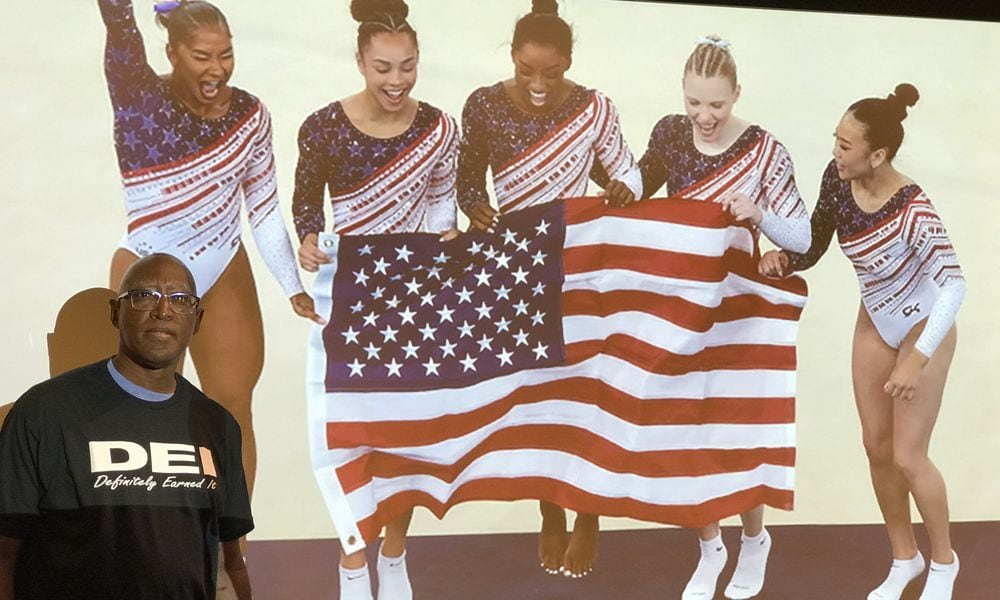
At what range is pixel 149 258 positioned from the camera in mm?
1755

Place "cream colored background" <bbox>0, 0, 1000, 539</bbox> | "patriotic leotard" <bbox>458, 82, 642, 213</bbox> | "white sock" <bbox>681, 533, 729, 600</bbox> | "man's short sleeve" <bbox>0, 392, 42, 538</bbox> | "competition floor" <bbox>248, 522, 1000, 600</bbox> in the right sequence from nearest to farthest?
1. "man's short sleeve" <bbox>0, 392, 42, 538</bbox>
2. "cream colored background" <bbox>0, 0, 1000, 539</bbox>
3. "competition floor" <bbox>248, 522, 1000, 600</bbox>
4. "patriotic leotard" <bbox>458, 82, 642, 213</bbox>
5. "white sock" <bbox>681, 533, 729, 600</bbox>

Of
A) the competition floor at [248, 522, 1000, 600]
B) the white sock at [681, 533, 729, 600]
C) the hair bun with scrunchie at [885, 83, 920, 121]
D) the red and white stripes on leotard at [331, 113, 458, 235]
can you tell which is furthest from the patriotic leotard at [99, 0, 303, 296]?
the hair bun with scrunchie at [885, 83, 920, 121]

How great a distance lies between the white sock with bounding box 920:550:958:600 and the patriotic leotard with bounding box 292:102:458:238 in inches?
69.5

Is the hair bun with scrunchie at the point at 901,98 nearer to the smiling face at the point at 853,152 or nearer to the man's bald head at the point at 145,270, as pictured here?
the smiling face at the point at 853,152

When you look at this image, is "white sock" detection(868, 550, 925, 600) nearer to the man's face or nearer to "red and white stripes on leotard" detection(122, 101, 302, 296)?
"red and white stripes on leotard" detection(122, 101, 302, 296)

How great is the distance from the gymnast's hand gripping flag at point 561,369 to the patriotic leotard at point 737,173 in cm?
6

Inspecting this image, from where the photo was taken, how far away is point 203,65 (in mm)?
2680

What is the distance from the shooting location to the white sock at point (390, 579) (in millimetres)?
2797

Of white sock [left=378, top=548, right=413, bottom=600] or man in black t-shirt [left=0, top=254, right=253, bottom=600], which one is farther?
white sock [left=378, top=548, right=413, bottom=600]

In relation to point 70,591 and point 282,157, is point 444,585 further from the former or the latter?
point 70,591

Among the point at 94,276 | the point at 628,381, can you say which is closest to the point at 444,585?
the point at 628,381

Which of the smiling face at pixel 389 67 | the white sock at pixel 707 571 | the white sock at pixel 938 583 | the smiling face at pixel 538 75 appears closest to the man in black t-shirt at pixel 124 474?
the smiling face at pixel 389 67

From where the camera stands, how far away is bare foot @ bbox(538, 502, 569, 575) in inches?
114

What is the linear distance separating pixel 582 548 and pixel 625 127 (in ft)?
3.90
